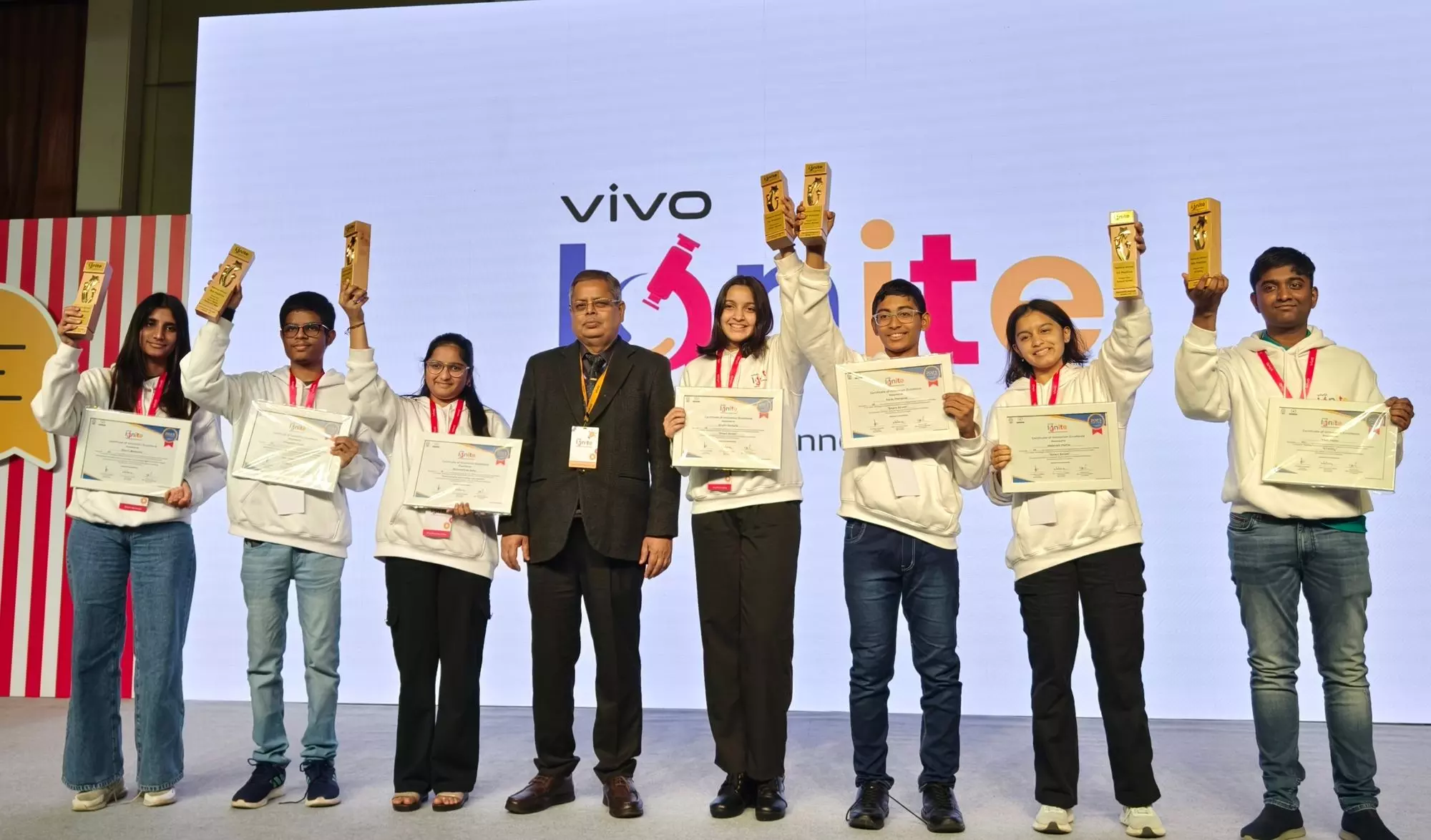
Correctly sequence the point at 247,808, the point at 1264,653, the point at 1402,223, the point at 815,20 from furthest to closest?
the point at 815,20 → the point at 1402,223 → the point at 247,808 → the point at 1264,653

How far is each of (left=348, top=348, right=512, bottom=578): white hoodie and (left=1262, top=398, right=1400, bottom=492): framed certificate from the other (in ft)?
6.78

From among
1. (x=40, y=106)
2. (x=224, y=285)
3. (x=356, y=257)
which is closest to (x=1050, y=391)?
(x=356, y=257)

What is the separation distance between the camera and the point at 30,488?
15.8ft

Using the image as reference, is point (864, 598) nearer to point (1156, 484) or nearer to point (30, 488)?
point (1156, 484)

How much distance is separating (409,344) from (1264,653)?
3553mm

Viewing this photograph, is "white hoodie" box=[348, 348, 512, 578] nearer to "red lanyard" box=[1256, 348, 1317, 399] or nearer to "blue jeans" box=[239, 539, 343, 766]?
"blue jeans" box=[239, 539, 343, 766]

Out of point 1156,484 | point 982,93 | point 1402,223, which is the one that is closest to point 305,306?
point 982,93

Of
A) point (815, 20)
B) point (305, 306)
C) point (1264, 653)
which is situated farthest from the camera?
point (815, 20)

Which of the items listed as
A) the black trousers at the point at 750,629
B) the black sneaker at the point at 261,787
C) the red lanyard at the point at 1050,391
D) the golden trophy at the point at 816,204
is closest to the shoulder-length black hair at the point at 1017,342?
the red lanyard at the point at 1050,391

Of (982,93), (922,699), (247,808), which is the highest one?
(982,93)

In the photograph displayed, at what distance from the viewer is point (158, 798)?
285 centimetres

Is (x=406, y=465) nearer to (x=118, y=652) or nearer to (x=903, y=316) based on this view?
(x=118, y=652)

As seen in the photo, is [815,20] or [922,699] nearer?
[922,699]

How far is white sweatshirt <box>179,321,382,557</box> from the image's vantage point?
2928 millimetres
